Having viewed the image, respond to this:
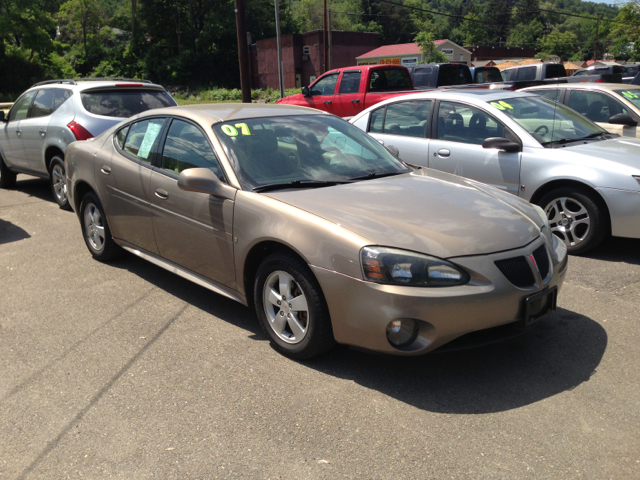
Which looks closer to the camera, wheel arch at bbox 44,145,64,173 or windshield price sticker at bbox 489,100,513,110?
windshield price sticker at bbox 489,100,513,110

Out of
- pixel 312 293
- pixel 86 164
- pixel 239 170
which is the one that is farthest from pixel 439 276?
pixel 86 164

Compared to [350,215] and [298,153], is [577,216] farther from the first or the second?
[350,215]

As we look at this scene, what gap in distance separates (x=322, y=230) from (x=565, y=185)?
355 cm

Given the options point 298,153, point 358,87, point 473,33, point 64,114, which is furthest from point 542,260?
point 473,33

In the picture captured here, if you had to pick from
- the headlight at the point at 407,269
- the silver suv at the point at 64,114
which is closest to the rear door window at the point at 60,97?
the silver suv at the point at 64,114

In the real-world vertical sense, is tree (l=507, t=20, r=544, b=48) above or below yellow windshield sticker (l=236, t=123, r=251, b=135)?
below

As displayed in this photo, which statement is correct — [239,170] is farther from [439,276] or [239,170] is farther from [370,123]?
[370,123]

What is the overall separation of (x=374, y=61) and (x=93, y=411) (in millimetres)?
59893

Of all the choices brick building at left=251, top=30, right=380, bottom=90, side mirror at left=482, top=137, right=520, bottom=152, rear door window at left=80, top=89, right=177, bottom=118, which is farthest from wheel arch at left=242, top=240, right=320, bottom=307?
brick building at left=251, top=30, right=380, bottom=90

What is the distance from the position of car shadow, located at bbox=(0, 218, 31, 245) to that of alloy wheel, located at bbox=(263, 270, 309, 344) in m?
4.43

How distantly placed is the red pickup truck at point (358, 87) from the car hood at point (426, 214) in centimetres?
883

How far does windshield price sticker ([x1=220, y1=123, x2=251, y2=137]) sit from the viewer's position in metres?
4.35

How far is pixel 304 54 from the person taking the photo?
188 ft

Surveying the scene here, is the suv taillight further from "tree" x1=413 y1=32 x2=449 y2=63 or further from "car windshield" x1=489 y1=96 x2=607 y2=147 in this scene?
"tree" x1=413 y1=32 x2=449 y2=63
